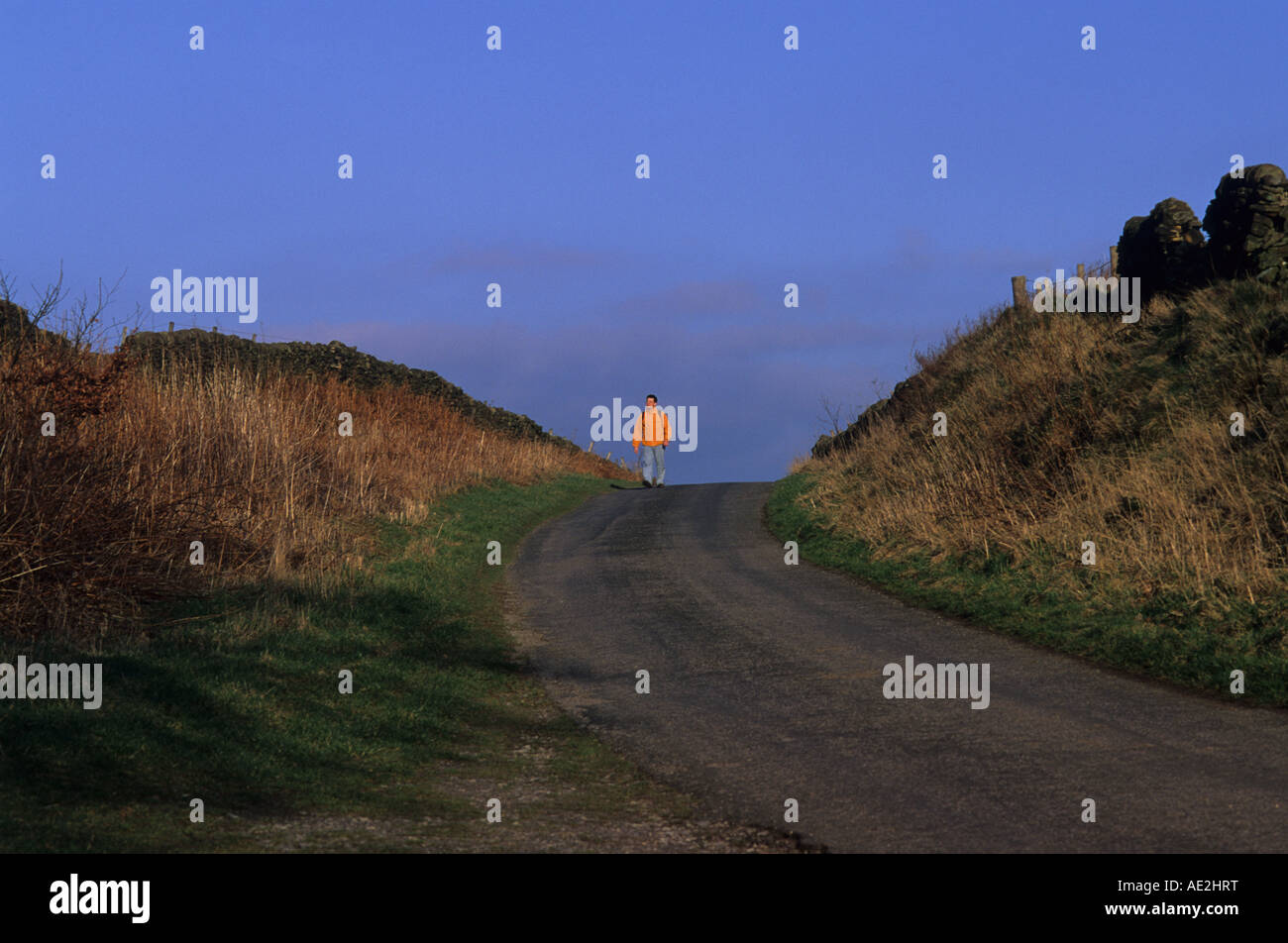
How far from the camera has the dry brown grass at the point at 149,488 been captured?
9.81m

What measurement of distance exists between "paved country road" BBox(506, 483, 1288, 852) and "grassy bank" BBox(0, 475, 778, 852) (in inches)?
24.1

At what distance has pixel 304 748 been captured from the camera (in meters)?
7.46

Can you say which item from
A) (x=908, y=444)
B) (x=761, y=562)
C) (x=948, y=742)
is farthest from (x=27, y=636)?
(x=908, y=444)

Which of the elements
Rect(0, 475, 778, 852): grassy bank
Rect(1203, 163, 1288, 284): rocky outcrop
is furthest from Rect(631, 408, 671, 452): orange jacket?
Rect(0, 475, 778, 852): grassy bank

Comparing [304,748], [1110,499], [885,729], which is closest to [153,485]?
[304,748]

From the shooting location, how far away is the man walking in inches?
1221

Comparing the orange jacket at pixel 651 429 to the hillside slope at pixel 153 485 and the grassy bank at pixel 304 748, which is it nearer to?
the hillside slope at pixel 153 485

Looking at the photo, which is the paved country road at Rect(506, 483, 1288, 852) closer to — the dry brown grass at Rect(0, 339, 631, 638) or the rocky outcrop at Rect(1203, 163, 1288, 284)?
the dry brown grass at Rect(0, 339, 631, 638)

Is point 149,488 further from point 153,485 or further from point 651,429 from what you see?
point 651,429

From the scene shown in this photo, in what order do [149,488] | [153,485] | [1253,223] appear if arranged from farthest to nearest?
[1253,223]
[153,485]
[149,488]

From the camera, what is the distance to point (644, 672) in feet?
33.4

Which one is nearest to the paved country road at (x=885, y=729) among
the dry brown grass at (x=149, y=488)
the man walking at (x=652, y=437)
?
the dry brown grass at (x=149, y=488)

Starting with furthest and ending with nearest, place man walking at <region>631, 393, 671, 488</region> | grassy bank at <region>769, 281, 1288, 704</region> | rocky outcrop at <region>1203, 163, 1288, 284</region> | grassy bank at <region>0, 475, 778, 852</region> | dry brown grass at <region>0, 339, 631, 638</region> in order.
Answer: man walking at <region>631, 393, 671, 488</region> → rocky outcrop at <region>1203, 163, 1288, 284</region> → grassy bank at <region>769, 281, 1288, 704</region> → dry brown grass at <region>0, 339, 631, 638</region> → grassy bank at <region>0, 475, 778, 852</region>

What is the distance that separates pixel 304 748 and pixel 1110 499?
445 inches
